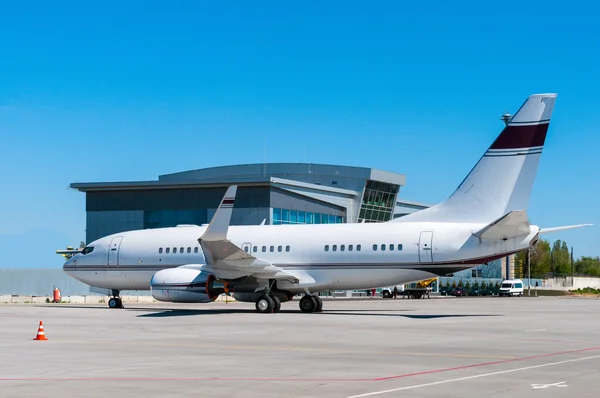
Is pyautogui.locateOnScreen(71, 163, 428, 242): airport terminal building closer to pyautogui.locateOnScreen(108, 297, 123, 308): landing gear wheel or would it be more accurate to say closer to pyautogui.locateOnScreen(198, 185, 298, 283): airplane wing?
pyautogui.locateOnScreen(108, 297, 123, 308): landing gear wheel

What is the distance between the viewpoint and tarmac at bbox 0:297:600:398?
12602 mm

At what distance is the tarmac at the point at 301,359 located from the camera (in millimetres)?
12602

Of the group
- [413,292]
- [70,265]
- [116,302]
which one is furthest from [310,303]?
[413,292]

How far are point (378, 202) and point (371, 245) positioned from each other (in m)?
52.1

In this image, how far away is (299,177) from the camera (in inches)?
3615

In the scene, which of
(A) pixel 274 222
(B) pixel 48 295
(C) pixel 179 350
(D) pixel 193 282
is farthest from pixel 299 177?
(C) pixel 179 350

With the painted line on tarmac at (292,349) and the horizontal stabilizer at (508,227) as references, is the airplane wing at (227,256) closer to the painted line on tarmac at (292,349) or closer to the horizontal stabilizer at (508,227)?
the horizontal stabilizer at (508,227)

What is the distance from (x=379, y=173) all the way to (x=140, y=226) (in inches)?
1024

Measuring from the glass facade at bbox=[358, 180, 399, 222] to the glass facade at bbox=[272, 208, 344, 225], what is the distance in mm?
7536

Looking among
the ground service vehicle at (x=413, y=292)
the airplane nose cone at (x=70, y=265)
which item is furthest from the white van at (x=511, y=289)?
the airplane nose cone at (x=70, y=265)

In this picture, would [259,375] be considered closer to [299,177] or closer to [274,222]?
[274,222]

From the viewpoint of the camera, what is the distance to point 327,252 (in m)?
36.4

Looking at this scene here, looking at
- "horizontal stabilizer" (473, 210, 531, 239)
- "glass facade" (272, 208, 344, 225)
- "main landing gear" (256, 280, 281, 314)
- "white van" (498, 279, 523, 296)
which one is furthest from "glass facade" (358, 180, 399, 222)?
"horizontal stabilizer" (473, 210, 531, 239)

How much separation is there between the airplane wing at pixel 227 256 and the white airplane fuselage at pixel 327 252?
1.27 metres
